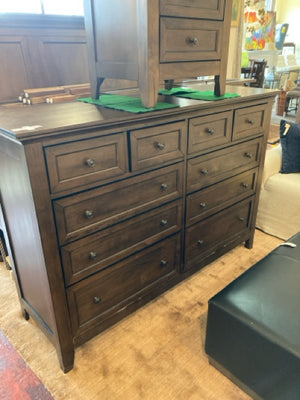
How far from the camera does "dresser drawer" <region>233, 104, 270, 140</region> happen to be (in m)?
1.57

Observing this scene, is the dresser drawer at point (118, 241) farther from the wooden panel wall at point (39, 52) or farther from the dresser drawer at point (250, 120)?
the wooden panel wall at point (39, 52)

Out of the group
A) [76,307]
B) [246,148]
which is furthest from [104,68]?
[76,307]

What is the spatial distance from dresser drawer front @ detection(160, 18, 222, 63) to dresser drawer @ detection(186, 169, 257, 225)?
65cm

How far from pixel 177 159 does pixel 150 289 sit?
2.23 ft

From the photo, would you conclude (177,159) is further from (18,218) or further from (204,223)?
(18,218)

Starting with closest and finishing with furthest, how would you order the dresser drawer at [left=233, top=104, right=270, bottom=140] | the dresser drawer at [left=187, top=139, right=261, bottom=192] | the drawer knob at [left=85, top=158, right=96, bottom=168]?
the drawer knob at [left=85, top=158, right=96, bottom=168], the dresser drawer at [left=187, top=139, right=261, bottom=192], the dresser drawer at [left=233, top=104, right=270, bottom=140]

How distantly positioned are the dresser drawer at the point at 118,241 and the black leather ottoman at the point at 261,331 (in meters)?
0.41

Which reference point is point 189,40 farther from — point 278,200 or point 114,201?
point 278,200

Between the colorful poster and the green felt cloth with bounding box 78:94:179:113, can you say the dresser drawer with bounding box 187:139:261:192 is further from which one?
the colorful poster

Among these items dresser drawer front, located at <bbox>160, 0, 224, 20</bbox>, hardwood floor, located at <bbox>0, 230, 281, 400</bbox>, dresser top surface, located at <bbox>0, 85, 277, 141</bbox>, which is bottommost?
hardwood floor, located at <bbox>0, 230, 281, 400</bbox>

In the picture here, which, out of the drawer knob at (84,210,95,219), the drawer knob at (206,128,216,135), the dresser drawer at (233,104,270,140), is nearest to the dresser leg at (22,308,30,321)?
the drawer knob at (84,210,95,219)

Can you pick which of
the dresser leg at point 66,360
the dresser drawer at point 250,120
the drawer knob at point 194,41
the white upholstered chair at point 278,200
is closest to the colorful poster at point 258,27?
the white upholstered chair at point 278,200

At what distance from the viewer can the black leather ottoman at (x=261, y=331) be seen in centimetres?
99

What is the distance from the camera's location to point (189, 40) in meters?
1.24
